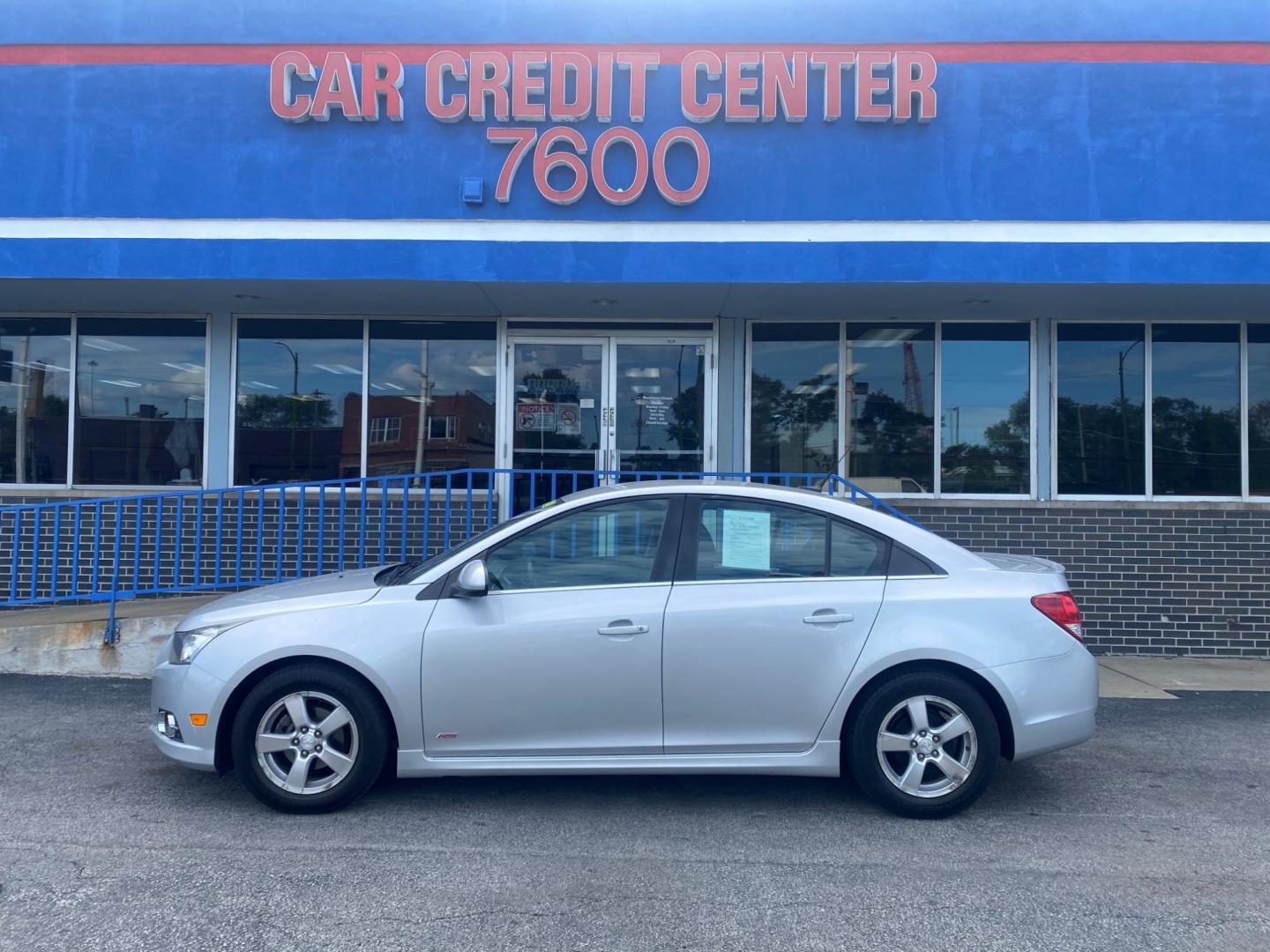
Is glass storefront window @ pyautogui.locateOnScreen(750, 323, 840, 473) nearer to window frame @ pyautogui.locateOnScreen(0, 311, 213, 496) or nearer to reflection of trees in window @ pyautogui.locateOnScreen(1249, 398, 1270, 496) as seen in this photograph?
reflection of trees in window @ pyautogui.locateOnScreen(1249, 398, 1270, 496)

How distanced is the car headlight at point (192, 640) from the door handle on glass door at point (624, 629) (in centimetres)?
177

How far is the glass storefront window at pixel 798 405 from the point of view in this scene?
33.0ft

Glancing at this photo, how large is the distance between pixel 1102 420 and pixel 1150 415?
44 cm

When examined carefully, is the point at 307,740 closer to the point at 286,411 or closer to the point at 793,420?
the point at 286,411

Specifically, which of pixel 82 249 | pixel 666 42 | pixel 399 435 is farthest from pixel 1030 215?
pixel 82 249

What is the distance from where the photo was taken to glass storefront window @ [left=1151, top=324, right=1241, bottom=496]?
32.1 ft

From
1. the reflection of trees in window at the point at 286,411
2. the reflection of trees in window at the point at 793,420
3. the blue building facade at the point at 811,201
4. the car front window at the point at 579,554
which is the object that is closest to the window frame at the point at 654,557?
the car front window at the point at 579,554

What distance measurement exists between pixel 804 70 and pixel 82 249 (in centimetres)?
632

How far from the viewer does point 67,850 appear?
4.58 m

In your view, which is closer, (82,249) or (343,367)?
(82,249)

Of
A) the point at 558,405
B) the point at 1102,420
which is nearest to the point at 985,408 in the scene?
the point at 1102,420

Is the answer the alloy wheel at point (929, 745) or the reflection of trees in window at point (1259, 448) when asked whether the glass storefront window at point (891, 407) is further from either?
the alloy wheel at point (929, 745)

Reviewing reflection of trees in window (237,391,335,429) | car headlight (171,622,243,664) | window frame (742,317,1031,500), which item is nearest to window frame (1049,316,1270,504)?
window frame (742,317,1031,500)

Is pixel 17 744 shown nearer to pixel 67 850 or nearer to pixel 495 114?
pixel 67 850
